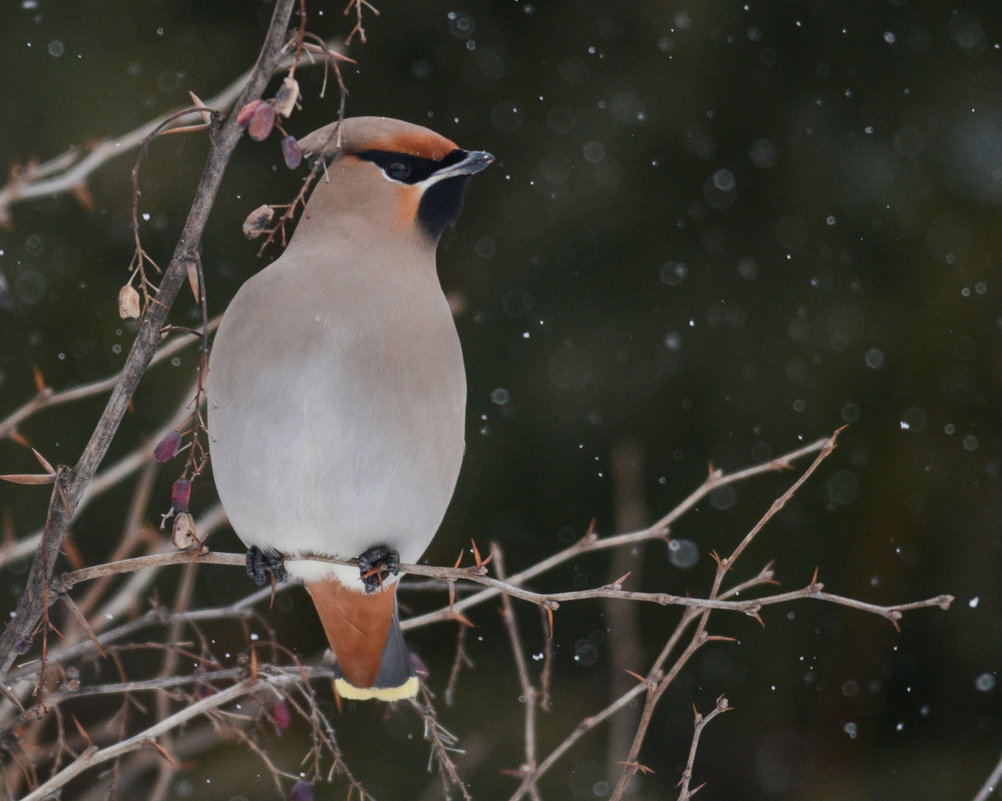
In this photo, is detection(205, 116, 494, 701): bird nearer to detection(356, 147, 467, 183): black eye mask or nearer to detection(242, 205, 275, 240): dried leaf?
detection(356, 147, 467, 183): black eye mask

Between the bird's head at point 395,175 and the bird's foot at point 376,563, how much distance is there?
0.43 metres

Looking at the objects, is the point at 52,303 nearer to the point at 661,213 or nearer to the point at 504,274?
the point at 504,274

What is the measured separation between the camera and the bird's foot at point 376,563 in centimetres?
168

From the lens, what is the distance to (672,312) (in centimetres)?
353

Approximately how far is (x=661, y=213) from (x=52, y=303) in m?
1.65

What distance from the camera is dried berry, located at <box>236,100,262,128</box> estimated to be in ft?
3.67

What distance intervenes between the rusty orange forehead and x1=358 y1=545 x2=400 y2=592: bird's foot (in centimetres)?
53

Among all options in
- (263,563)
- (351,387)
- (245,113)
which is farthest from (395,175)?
(245,113)

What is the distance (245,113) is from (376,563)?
0.75 metres

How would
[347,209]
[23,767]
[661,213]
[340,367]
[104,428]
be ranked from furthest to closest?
[661,213] → [347,209] → [340,367] → [23,767] → [104,428]

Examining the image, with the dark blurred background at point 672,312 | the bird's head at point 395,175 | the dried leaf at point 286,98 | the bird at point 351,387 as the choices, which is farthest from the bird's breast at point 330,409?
the dark blurred background at point 672,312

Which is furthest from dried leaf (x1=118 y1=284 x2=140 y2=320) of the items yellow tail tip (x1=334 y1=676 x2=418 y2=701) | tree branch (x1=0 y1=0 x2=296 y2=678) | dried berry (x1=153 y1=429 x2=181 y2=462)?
yellow tail tip (x1=334 y1=676 x2=418 y2=701)

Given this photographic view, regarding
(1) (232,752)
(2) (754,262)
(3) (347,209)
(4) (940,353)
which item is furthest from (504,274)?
(3) (347,209)

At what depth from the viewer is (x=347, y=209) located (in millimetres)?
1805
